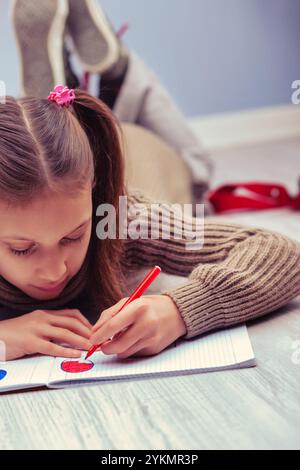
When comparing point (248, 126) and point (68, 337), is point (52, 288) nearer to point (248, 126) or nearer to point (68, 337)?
point (68, 337)

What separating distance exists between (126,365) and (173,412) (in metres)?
0.10

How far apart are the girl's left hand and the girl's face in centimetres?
8

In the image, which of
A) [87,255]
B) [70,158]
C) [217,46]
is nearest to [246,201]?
[87,255]

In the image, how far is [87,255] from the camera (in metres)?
0.90

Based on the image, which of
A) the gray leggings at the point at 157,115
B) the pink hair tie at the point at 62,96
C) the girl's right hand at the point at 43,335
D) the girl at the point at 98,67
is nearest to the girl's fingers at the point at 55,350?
the girl's right hand at the point at 43,335

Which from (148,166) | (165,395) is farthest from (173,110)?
(165,395)

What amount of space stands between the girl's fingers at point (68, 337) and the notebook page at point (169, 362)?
0.05ft

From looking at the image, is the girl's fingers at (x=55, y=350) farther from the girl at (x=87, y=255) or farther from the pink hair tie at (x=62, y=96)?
the pink hair tie at (x=62, y=96)

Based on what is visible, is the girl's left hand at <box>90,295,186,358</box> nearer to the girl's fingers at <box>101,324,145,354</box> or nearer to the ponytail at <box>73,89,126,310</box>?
the girl's fingers at <box>101,324,145,354</box>

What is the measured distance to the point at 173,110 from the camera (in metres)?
1.57

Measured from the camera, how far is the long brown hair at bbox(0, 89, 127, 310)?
2.43 ft

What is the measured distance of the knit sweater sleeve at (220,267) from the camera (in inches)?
31.5

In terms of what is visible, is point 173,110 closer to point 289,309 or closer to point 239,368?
point 289,309

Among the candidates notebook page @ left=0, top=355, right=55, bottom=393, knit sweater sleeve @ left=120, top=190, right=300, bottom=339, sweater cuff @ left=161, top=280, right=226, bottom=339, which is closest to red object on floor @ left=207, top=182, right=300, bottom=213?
knit sweater sleeve @ left=120, top=190, right=300, bottom=339
